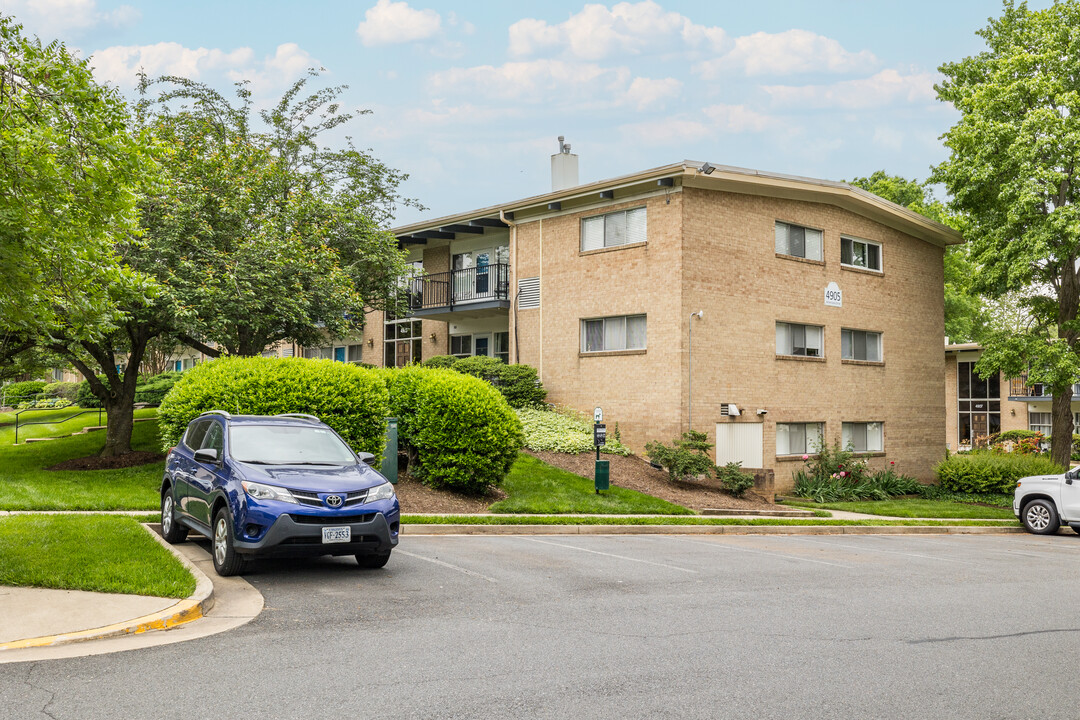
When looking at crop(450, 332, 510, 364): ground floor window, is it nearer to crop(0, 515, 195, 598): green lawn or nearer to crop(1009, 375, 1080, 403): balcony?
crop(0, 515, 195, 598): green lawn

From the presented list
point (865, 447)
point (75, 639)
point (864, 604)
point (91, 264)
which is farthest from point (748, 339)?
point (75, 639)

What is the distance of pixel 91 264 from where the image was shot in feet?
31.8

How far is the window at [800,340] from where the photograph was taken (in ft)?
80.8

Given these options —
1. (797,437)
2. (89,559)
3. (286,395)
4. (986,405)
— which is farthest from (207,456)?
(986,405)

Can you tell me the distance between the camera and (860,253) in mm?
27031

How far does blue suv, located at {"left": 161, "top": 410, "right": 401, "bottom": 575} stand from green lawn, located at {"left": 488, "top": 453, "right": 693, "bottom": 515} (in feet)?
20.5

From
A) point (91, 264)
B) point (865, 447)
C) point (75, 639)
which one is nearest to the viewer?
point (75, 639)

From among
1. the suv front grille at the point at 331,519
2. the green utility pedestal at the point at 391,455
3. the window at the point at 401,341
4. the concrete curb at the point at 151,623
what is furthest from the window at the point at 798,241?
the concrete curb at the point at 151,623

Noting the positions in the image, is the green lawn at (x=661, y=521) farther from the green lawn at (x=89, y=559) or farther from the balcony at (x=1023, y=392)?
the balcony at (x=1023, y=392)

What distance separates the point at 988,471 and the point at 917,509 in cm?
636

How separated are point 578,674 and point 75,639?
3.61 metres

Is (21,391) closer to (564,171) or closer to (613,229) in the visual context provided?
(564,171)

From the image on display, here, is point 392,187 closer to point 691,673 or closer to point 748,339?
point 748,339

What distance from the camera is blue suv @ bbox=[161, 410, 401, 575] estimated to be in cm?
861
